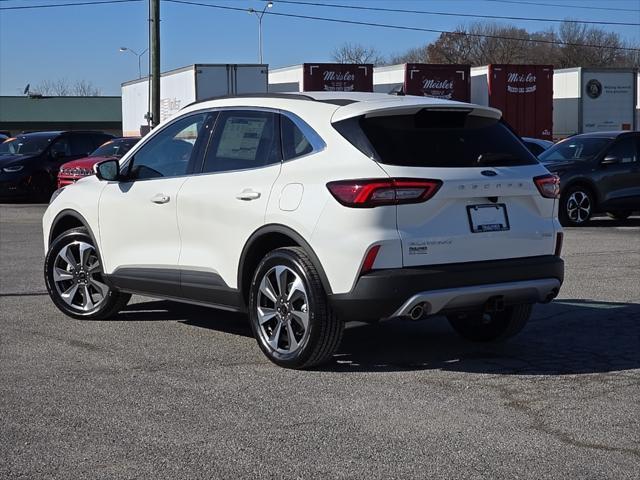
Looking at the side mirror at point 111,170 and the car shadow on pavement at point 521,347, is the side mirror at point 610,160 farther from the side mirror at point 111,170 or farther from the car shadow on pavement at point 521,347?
the side mirror at point 111,170

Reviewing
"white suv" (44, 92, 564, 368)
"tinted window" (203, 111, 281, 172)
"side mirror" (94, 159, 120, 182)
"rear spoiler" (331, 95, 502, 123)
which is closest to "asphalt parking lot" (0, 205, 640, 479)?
"white suv" (44, 92, 564, 368)

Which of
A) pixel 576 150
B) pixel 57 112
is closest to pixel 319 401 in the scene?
pixel 576 150

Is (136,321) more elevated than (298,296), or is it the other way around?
(298,296)

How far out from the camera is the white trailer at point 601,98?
39094mm

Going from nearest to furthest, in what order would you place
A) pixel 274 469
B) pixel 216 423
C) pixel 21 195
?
pixel 274 469 < pixel 216 423 < pixel 21 195

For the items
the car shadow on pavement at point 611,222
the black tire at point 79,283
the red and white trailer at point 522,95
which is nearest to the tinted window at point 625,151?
the car shadow on pavement at point 611,222

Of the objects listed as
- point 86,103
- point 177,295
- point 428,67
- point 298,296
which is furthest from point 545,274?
point 86,103

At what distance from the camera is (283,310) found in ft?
21.2

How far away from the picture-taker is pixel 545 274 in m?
6.59

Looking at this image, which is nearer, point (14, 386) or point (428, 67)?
point (14, 386)

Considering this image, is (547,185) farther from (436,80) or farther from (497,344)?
(436,80)

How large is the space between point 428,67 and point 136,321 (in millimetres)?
30377

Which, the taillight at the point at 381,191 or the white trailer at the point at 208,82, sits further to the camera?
the white trailer at the point at 208,82

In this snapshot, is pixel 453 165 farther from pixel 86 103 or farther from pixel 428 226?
pixel 86 103
